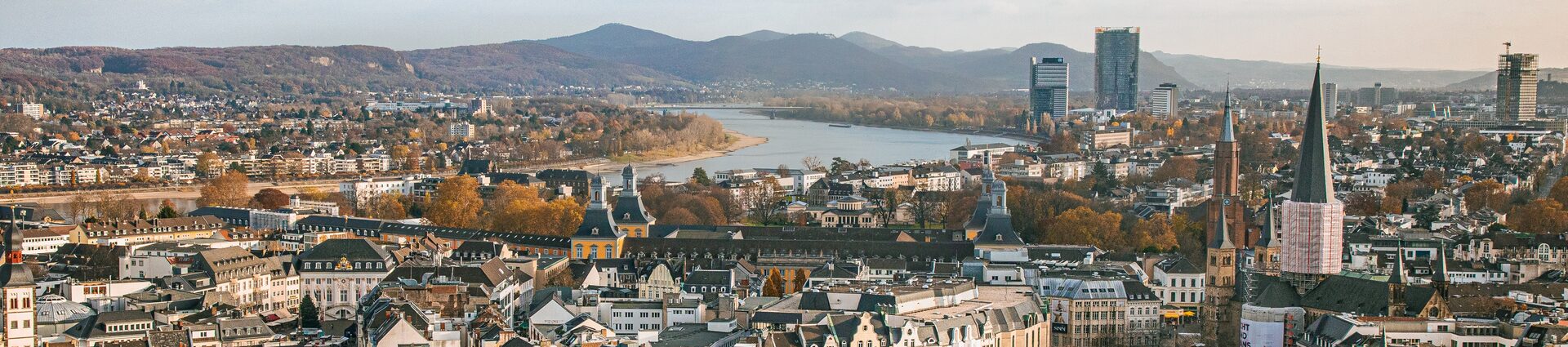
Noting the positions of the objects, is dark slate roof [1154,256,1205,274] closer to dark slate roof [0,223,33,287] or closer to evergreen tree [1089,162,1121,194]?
dark slate roof [0,223,33,287]

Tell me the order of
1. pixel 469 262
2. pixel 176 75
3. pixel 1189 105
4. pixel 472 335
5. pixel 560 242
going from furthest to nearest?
pixel 176 75 < pixel 1189 105 < pixel 560 242 < pixel 469 262 < pixel 472 335

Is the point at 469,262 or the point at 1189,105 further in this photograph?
the point at 1189,105

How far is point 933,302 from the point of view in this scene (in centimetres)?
2786

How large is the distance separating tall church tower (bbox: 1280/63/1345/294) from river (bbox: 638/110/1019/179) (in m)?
37.1

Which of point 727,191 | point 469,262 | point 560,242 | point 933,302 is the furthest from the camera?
point 727,191

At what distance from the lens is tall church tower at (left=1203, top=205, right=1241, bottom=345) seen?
31728 millimetres

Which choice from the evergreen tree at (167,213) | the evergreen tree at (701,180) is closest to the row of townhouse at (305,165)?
the evergreen tree at (701,180)

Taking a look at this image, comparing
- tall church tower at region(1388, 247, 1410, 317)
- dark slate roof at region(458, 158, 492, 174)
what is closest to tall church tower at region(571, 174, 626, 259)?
tall church tower at region(1388, 247, 1410, 317)

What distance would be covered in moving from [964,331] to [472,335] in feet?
20.6

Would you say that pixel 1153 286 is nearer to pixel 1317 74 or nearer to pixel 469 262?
pixel 1317 74

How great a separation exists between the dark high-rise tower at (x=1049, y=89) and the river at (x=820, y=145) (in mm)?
12170

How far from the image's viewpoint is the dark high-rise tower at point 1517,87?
89.2m

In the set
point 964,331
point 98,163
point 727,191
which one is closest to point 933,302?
point 964,331

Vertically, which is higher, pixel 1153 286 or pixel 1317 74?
pixel 1317 74
